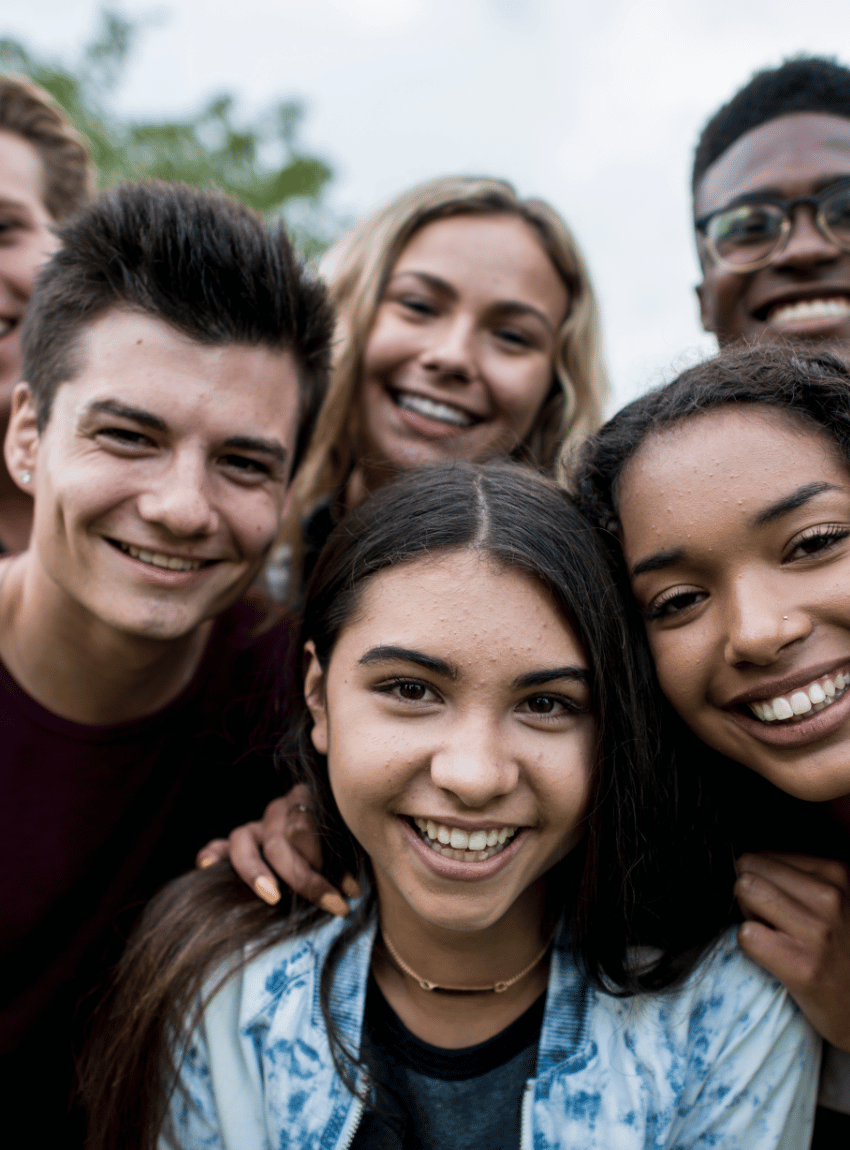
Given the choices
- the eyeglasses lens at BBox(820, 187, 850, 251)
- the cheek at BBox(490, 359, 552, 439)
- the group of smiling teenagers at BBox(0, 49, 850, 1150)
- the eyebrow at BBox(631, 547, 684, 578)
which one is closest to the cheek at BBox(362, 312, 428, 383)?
the cheek at BBox(490, 359, 552, 439)

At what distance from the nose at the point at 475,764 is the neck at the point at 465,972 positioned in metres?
0.46

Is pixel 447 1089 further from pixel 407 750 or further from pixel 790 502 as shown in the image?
pixel 790 502

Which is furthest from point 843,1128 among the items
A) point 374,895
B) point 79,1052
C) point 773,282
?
point 773,282

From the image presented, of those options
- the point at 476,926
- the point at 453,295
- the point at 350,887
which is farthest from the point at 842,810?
the point at 453,295

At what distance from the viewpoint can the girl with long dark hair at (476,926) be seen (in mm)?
1877

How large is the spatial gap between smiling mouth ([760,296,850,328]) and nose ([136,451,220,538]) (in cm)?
193

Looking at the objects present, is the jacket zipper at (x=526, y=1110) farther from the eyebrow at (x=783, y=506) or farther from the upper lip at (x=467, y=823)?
the eyebrow at (x=783, y=506)

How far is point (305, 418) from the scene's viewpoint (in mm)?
2760

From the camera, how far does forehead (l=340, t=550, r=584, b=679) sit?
185 cm

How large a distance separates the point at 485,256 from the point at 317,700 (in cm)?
186

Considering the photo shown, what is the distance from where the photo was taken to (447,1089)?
203cm

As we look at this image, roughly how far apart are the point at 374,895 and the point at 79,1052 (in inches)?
39.4

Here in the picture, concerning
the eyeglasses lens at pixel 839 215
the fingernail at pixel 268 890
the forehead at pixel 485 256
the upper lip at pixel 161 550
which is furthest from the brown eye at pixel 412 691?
the eyeglasses lens at pixel 839 215

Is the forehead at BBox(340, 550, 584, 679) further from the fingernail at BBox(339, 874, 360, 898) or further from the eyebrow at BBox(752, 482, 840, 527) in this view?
the fingernail at BBox(339, 874, 360, 898)
